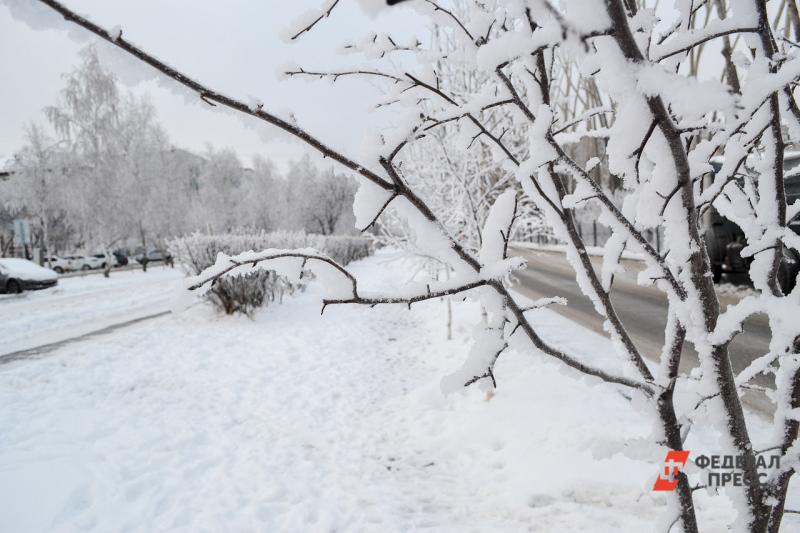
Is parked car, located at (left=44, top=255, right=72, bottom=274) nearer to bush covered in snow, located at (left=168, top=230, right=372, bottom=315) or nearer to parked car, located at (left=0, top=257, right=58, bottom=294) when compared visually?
parked car, located at (left=0, top=257, right=58, bottom=294)

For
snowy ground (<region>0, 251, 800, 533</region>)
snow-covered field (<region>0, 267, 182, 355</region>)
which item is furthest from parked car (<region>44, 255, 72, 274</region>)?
snowy ground (<region>0, 251, 800, 533</region>)

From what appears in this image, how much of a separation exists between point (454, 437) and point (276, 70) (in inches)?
141

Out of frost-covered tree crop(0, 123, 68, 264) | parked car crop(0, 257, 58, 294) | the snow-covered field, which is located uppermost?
frost-covered tree crop(0, 123, 68, 264)

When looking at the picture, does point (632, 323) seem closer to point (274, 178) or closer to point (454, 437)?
point (454, 437)

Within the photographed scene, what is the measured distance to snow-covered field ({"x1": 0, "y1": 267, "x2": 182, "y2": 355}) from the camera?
7.81 m

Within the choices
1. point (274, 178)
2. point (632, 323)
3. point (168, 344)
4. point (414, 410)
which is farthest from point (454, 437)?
point (274, 178)

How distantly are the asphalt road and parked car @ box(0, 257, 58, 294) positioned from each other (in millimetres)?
16559

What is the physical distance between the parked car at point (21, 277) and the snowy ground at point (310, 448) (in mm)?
11727

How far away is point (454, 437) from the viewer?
3.80 metres

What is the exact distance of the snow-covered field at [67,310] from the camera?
307 inches

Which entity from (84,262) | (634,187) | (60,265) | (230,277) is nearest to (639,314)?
(634,187)

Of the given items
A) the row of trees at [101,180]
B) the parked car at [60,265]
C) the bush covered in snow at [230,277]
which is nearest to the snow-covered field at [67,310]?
the bush covered in snow at [230,277]

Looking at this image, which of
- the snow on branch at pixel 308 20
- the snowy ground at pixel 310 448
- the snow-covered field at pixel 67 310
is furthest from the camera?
the snow-covered field at pixel 67 310

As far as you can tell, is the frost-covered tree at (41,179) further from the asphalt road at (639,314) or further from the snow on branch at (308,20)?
the snow on branch at (308,20)
